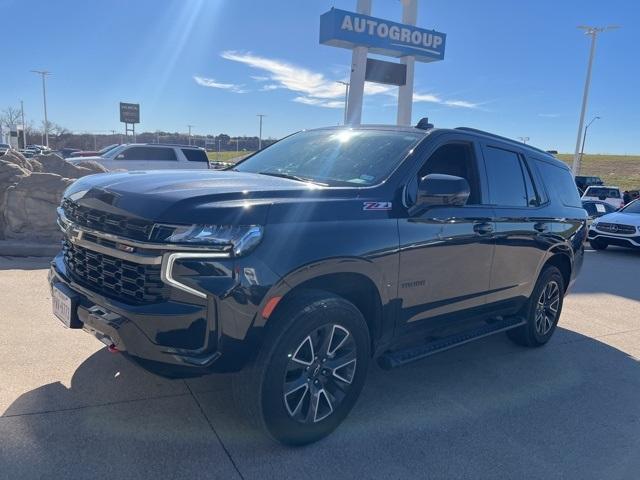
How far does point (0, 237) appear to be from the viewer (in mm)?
8375

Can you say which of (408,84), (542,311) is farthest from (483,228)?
(408,84)

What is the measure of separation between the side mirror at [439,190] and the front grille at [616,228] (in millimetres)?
11407

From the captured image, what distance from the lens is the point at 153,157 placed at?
62.5 feet

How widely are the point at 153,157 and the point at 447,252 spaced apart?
55.5ft

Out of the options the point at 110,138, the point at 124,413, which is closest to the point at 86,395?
the point at 124,413

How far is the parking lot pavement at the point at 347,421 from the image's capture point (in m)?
3.02

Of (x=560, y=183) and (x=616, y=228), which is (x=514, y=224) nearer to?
(x=560, y=183)

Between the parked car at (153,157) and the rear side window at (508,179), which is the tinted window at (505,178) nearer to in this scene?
the rear side window at (508,179)

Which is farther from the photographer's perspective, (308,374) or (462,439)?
(462,439)

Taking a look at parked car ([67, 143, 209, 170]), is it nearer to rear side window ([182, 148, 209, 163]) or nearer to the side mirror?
rear side window ([182, 148, 209, 163])

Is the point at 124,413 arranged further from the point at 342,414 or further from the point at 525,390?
the point at 525,390

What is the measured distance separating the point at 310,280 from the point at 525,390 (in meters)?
2.39

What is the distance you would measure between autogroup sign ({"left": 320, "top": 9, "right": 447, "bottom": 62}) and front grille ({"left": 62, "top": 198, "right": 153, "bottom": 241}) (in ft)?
51.6

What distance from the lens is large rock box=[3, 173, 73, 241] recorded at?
8.15 meters
